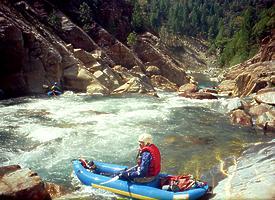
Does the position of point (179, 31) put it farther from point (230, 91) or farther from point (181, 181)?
point (181, 181)

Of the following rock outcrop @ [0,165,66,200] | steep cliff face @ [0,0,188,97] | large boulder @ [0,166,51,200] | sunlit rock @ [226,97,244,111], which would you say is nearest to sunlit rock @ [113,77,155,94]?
steep cliff face @ [0,0,188,97]

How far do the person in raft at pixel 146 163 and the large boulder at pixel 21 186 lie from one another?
7.54 feet

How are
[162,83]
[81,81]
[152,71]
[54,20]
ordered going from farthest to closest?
[152,71] < [162,83] < [54,20] < [81,81]

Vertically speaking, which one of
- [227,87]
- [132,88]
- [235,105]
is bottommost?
[227,87]

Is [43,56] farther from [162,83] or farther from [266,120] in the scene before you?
[162,83]

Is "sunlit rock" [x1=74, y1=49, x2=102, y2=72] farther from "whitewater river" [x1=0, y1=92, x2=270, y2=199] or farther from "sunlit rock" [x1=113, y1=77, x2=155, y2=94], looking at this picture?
"whitewater river" [x1=0, y1=92, x2=270, y2=199]

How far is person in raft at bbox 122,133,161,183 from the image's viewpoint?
9.45 m

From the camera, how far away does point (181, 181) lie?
382 inches

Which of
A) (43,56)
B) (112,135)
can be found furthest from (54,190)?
(43,56)

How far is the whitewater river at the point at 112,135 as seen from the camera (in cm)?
1245

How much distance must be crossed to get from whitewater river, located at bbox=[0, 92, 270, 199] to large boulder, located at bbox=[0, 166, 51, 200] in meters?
1.58

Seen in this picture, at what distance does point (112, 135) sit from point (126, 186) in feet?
22.0

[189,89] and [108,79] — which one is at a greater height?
[108,79]

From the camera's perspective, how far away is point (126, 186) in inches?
381
